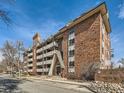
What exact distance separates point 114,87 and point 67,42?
76.9 ft

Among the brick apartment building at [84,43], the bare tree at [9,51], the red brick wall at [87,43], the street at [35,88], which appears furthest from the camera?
the bare tree at [9,51]

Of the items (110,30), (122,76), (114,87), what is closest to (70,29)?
(110,30)

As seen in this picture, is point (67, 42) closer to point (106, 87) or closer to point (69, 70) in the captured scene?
point (69, 70)

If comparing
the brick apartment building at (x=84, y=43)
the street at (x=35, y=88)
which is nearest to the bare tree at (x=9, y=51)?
the brick apartment building at (x=84, y=43)

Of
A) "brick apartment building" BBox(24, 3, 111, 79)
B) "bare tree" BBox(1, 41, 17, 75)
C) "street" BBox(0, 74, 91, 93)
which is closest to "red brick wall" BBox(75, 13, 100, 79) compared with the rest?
"brick apartment building" BBox(24, 3, 111, 79)

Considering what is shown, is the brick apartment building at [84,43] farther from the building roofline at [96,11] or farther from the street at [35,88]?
the street at [35,88]

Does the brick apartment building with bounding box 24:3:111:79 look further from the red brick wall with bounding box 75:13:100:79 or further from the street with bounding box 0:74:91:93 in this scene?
the street with bounding box 0:74:91:93

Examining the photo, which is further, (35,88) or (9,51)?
(9,51)

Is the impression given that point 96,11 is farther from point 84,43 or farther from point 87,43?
point 84,43

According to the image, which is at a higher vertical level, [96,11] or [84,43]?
[96,11]

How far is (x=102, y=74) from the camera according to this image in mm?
26156

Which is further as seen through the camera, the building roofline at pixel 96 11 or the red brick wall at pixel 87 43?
the red brick wall at pixel 87 43

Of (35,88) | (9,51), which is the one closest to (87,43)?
(35,88)

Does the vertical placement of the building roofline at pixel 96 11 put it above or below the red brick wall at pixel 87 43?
above
